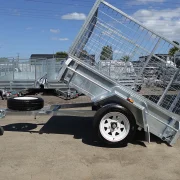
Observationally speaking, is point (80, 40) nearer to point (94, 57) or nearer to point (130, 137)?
point (94, 57)

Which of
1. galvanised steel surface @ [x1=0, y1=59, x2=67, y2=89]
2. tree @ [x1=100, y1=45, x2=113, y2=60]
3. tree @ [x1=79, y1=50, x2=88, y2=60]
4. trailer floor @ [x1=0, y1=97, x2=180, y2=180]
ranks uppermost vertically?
tree @ [x1=100, y1=45, x2=113, y2=60]

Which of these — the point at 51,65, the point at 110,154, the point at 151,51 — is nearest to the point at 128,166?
the point at 110,154

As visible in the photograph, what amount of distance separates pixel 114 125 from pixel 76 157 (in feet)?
3.67

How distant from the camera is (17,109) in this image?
7012mm

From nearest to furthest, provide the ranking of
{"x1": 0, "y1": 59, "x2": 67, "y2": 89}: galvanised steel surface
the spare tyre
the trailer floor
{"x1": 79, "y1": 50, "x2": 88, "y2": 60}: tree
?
the trailer floor, {"x1": 79, "y1": 50, "x2": 88, "y2": 60}: tree, the spare tyre, {"x1": 0, "y1": 59, "x2": 67, "y2": 89}: galvanised steel surface

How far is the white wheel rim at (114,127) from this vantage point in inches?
250

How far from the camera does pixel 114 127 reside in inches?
251

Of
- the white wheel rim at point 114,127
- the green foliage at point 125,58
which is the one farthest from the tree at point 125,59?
the white wheel rim at point 114,127

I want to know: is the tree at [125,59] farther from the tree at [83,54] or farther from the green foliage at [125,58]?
the tree at [83,54]

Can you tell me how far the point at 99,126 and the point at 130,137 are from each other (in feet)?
2.21

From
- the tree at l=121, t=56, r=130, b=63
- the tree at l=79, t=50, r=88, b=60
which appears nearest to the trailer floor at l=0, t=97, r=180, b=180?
the tree at l=79, t=50, r=88, b=60

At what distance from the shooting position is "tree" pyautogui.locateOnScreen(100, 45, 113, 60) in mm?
6590

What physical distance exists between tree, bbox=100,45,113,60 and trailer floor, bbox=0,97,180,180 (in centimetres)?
132

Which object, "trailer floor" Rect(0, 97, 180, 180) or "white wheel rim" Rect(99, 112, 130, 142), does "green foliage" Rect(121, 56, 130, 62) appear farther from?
"trailer floor" Rect(0, 97, 180, 180)
